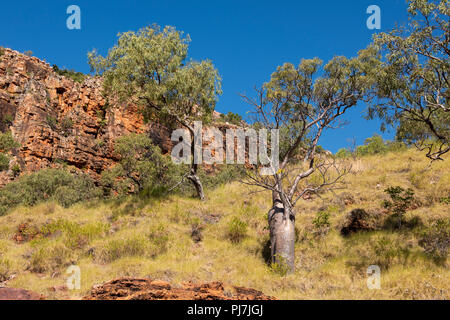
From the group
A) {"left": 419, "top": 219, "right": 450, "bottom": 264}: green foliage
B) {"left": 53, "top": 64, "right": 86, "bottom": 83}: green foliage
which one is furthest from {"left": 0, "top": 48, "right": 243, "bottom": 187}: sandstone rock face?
{"left": 419, "top": 219, "right": 450, "bottom": 264}: green foliage

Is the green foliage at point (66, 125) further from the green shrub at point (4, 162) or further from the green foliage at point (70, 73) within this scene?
the green foliage at point (70, 73)

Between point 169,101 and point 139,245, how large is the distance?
26.0 ft

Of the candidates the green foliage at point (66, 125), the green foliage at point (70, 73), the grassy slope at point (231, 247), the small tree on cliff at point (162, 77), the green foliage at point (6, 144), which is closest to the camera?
the grassy slope at point (231, 247)

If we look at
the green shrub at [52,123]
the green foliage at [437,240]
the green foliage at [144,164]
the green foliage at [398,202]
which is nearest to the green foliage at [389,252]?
the green foliage at [437,240]

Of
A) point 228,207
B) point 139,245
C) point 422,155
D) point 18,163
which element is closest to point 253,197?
point 228,207

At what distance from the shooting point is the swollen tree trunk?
1013 centimetres

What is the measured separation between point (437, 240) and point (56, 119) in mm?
40376

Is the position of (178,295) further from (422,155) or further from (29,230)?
(422,155)

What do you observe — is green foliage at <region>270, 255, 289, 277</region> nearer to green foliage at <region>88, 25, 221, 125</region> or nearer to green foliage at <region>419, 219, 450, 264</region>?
green foliage at <region>419, 219, 450, 264</region>

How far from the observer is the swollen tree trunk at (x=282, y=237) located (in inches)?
399

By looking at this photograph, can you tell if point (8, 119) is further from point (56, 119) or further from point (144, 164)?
point (144, 164)

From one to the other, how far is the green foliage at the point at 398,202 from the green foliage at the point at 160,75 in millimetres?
9337

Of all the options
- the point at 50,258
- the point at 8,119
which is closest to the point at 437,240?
the point at 50,258

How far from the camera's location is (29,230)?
13.5 m
